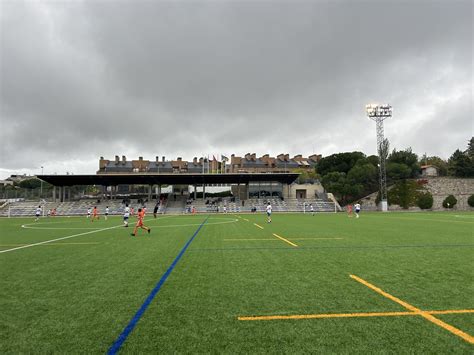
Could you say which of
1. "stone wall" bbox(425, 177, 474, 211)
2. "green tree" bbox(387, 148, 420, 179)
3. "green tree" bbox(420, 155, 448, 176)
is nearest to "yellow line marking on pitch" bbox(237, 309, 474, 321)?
"stone wall" bbox(425, 177, 474, 211)

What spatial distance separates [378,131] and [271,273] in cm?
5472

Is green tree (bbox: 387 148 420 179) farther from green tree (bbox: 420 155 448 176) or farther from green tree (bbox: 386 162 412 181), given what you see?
green tree (bbox: 420 155 448 176)

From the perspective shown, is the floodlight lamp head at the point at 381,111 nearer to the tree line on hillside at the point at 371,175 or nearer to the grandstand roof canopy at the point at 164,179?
the tree line on hillside at the point at 371,175

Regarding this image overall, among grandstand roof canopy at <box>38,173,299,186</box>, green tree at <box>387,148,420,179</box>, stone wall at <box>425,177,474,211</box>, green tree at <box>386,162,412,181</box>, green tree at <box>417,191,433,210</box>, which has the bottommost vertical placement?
green tree at <box>417,191,433,210</box>

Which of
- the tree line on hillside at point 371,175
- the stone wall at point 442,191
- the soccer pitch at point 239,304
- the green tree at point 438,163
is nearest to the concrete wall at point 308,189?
the tree line on hillside at point 371,175

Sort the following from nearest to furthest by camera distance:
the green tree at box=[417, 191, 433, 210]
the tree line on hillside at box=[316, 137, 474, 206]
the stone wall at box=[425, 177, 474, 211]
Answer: the green tree at box=[417, 191, 433, 210] < the stone wall at box=[425, 177, 474, 211] < the tree line on hillside at box=[316, 137, 474, 206]

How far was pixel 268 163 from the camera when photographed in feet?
309

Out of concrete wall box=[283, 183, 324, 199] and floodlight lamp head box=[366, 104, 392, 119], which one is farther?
concrete wall box=[283, 183, 324, 199]

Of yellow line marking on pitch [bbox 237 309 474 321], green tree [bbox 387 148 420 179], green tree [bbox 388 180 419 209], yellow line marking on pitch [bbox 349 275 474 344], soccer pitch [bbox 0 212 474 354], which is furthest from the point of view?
green tree [bbox 387 148 420 179]

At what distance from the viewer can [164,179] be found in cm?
5775

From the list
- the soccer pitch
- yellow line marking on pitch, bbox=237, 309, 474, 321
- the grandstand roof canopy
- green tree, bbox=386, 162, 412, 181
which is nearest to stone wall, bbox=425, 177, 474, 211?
green tree, bbox=386, 162, 412, 181

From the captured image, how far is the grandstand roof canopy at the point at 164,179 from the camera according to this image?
179 feet

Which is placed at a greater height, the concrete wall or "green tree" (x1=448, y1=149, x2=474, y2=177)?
"green tree" (x1=448, y1=149, x2=474, y2=177)

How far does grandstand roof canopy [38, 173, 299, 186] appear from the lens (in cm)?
5444
